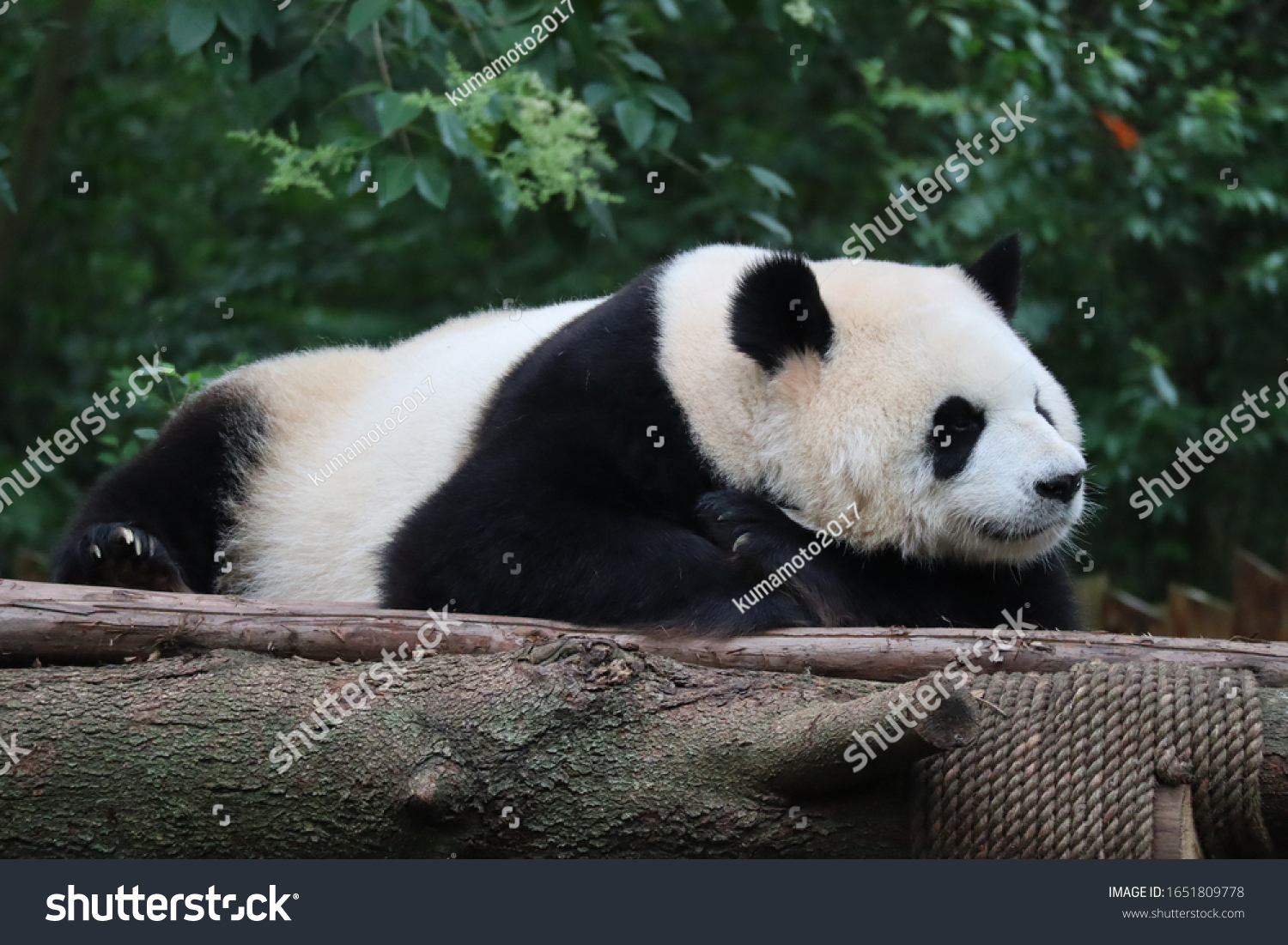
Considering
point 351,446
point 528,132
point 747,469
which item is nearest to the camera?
point 747,469

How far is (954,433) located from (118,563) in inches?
95.3

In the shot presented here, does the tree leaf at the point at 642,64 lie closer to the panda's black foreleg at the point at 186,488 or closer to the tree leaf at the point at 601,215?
the tree leaf at the point at 601,215

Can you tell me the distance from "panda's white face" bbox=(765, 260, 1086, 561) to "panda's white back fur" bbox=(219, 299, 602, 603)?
1071mm

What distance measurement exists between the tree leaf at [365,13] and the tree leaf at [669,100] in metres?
1.21

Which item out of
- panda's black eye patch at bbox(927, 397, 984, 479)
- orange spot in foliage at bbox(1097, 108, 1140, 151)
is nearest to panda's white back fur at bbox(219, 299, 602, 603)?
panda's black eye patch at bbox(927, 397, 984, 479)

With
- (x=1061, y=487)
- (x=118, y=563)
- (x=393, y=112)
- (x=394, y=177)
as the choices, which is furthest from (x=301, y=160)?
(x=1061, y=487)

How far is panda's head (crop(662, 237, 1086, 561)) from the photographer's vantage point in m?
3.24

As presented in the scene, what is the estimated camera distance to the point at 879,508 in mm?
3350

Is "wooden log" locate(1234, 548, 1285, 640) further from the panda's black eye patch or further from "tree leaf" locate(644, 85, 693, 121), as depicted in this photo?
the panda's black eye patch

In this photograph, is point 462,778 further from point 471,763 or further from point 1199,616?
point 1199,616

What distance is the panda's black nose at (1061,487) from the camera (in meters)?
3.16

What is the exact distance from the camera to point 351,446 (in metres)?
4.28

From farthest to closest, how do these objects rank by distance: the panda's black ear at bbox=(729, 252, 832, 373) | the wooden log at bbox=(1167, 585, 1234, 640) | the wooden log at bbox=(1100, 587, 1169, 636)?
the wooden log at bbox=(1100, 587, 1169, 636), the wooden log at bbox=(1167, 585, 1234, 640), the panda's black ear at bbox=(729, 252, 832, 373)

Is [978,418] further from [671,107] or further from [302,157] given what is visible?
[302,157]
